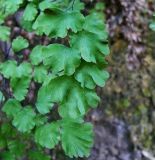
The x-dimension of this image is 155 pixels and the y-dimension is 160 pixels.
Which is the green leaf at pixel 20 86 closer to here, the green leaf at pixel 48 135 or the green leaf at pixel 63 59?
the green leaf at pixel 48 135

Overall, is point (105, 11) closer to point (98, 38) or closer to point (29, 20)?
point (29, 20)

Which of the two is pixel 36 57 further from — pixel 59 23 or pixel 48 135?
pixel 59 23

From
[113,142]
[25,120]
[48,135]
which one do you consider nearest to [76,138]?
[48,135]

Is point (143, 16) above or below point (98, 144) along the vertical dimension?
above

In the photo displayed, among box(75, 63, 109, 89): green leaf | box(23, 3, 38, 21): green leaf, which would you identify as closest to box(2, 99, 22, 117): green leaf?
box(23, 3, 38, 21): green leaf

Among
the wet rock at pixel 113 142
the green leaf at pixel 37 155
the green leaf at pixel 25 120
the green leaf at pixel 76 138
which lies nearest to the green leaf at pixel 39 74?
the green leaf at pixel 25 120

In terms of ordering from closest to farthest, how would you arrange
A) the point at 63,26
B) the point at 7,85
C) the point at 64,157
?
the point at 63,26 → the point at 7,85 → the point at 64,157

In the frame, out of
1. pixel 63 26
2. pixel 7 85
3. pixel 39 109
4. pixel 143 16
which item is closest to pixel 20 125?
pixel 39 109

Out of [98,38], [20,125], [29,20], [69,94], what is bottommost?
[20,125]
